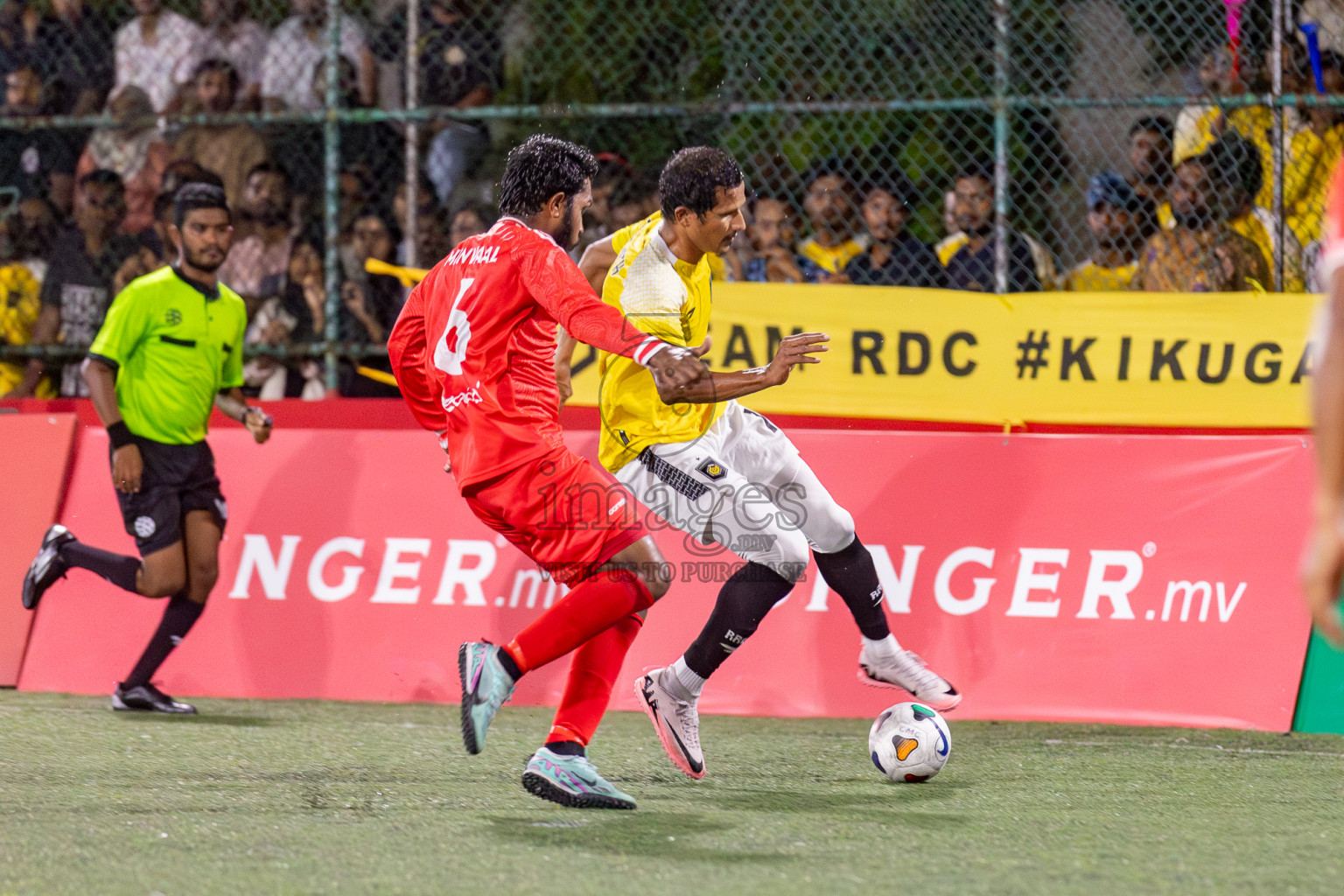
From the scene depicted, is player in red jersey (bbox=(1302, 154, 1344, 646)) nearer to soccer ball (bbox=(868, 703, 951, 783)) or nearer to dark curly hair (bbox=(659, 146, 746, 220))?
soccer ball (bbox=(868, 703, 951, 783))

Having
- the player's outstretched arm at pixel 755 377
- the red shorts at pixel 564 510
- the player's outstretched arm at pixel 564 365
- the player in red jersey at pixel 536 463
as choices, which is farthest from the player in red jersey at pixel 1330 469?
the player's outstretched arm at pixel 564 365

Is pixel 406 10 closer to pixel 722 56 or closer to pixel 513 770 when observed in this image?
pixel 722 56

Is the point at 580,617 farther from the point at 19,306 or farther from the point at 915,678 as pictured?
the point at 19,306

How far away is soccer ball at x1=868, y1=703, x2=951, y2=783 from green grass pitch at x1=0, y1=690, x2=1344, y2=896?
0.07 meters

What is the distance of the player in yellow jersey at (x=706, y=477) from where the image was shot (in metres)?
4.92

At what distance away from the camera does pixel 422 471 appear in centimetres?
697

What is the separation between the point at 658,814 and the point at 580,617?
604 mm

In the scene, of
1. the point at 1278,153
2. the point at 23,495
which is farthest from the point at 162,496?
the point at 1278,153

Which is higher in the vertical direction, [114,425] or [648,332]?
[648,332]

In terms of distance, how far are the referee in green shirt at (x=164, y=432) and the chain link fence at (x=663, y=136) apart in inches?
56.1

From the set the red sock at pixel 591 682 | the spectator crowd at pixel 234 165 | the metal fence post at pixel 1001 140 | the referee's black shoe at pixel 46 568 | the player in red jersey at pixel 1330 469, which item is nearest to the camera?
the player in red jersey at pixel 1330 469

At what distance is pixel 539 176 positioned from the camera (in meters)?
4.36

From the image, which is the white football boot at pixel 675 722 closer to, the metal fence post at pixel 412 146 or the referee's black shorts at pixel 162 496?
the referee's black shorts at pixel 162 496

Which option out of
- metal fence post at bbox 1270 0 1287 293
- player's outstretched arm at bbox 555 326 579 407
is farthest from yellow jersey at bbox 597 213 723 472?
metal fence post at bbox 1270 0 1287 293
